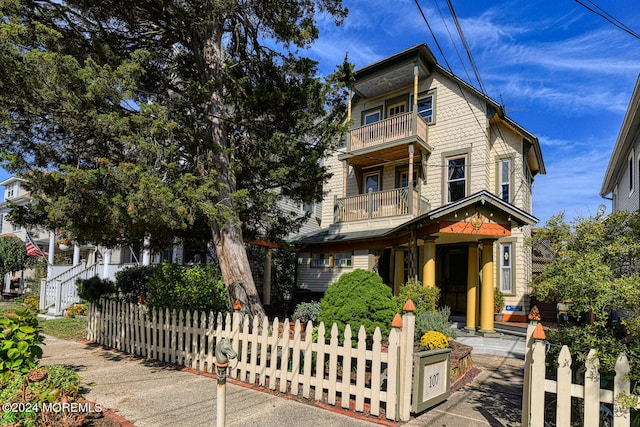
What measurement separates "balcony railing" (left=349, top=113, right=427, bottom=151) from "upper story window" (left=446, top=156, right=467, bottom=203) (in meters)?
1.45

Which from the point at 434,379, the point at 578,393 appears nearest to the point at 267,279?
the point at 434,379

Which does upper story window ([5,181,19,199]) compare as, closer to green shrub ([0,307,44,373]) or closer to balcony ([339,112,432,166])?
balcony ([339,112,432,166])

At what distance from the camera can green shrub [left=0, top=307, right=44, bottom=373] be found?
14.4 feet

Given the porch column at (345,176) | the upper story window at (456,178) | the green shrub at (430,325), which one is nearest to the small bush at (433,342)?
the green shrub at (430,325)

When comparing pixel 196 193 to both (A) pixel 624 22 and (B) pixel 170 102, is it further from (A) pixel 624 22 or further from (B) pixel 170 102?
(A) pixel 624 22

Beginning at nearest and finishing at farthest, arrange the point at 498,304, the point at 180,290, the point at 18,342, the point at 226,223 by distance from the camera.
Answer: the point at 18,342 → the point at 226,223 → the point at 180,290 → the point at 498,304

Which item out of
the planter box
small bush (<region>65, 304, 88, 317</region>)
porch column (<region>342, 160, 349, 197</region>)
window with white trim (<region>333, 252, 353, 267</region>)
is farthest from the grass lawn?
porch column (<region>342, 160, 349, 197</region>)

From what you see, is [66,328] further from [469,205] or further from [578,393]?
[578,393]

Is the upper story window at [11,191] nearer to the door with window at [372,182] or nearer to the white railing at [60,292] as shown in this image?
the white railing at [60,292]

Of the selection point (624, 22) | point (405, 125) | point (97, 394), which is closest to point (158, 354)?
point (97, 394)

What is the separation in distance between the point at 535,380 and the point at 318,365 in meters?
2.73

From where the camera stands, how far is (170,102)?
338 inches

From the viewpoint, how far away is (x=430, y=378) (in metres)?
5.41

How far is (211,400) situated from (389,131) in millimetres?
12389
